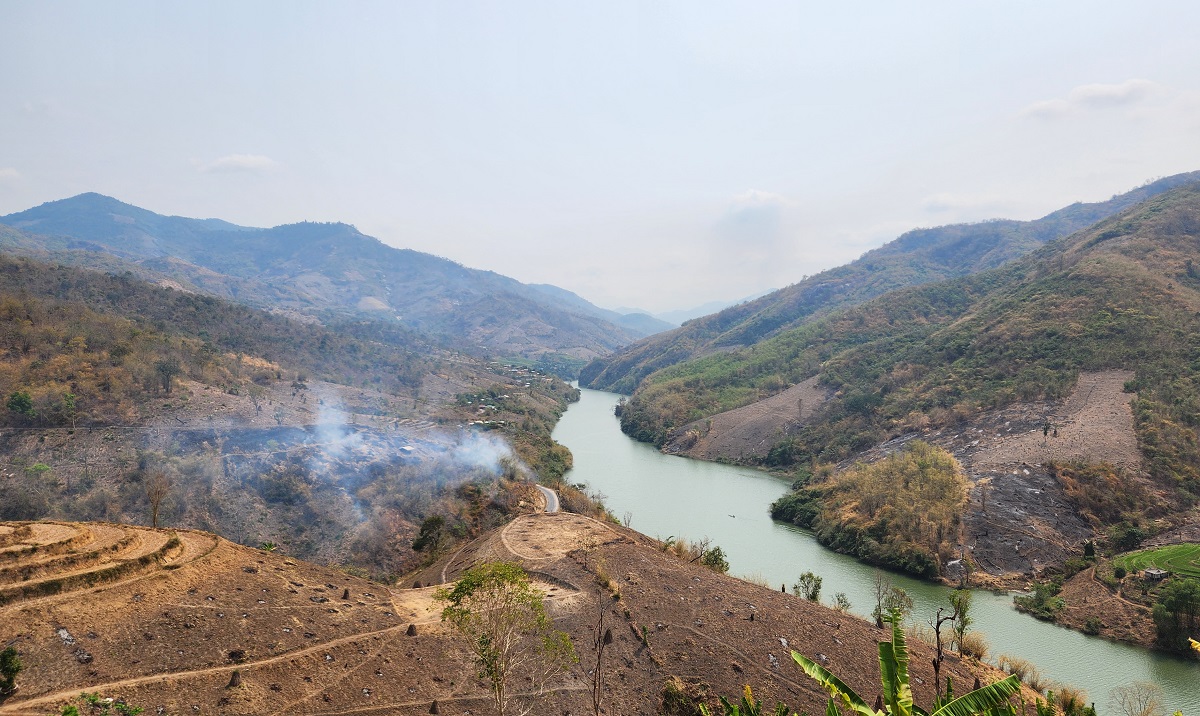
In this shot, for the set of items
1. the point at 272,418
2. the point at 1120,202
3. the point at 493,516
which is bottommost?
the point at 493,516

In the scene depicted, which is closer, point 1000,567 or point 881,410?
point 1000,567

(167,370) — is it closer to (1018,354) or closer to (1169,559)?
A: (1169,559)

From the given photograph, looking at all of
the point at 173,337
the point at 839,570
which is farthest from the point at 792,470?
the point at 173,337

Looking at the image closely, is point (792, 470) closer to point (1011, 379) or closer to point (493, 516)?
point (1011, 379)

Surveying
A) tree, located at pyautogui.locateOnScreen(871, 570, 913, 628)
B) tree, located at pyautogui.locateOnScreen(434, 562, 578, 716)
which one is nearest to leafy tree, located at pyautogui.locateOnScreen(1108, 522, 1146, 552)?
tree, located at pyautogui.locateOnScreen(871, 570, 913, 628)

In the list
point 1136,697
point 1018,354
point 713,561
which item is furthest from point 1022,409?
point 713,561

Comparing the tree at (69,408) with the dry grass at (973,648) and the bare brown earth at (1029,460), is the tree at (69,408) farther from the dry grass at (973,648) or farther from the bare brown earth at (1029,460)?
the bare brown earth at (1029,460)

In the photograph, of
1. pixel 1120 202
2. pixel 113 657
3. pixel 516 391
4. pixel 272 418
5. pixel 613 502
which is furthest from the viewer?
pixel 1120 202

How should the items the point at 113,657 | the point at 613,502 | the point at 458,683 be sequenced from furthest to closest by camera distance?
1. the point at 613,502
2. the point at 458,683
3. the point at 113,657

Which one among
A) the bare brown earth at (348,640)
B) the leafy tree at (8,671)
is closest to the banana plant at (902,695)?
the bare brown earth at (348,640)
